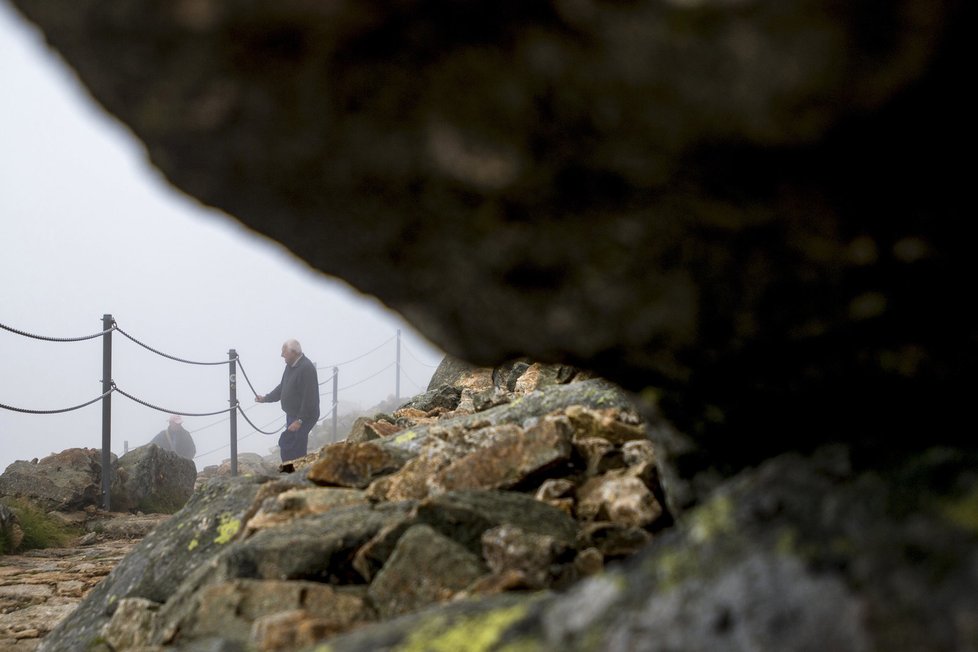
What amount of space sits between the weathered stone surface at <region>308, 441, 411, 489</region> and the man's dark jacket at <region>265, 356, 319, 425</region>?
24.0 feet

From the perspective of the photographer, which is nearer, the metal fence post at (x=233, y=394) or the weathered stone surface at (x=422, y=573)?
the weathered stone surface at (x=422, y=573)

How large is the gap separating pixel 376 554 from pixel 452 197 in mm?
1270

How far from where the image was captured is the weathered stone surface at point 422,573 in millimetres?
1840

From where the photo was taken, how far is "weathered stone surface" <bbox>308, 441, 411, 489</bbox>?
2941 mm

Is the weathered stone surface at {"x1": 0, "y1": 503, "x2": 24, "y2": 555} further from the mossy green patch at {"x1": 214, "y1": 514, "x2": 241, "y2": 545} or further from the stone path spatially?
the mossy green patch at {"x1": 214, "y1": 514, "x2": 241, "y2": 545}

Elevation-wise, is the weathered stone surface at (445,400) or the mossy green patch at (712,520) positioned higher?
the weathered stone surface at (445,400)

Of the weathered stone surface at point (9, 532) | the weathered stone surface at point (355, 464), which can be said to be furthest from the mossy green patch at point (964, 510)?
the weathered stone surface at point (9, 532)

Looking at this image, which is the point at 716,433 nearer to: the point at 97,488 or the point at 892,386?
the point at 892,386

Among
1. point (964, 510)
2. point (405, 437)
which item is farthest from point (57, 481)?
point (964, 510)

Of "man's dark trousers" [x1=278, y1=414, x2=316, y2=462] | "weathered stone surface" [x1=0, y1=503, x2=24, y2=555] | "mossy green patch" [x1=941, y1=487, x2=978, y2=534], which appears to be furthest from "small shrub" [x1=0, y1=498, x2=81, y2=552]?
"mossy green patch" [x1=941, y1=487, x2=978, y2=534]

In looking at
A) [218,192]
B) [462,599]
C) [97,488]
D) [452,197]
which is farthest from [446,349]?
[97,488]

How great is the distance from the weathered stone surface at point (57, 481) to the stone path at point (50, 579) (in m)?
1.00

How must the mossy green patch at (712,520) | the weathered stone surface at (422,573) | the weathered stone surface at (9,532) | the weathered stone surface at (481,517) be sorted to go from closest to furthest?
the mossy green patch at (712,520), the weathered stone surface at (422,573), the weathered stone surface at (481,517), the weathered stone surface at (9,532)

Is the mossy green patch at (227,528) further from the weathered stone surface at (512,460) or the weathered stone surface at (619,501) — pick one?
the weathered stone surface at (619,501)
